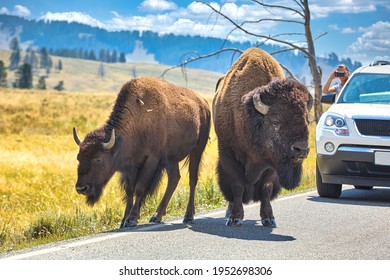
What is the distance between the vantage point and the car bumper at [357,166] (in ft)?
40.1

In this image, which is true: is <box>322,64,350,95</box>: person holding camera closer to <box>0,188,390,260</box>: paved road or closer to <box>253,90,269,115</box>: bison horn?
<box>0,188,390,260</box>: paved road

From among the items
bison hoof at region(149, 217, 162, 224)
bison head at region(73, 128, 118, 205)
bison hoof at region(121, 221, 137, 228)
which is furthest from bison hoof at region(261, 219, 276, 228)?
bison head at region(73, 128, 118, 205)

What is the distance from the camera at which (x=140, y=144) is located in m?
10.6

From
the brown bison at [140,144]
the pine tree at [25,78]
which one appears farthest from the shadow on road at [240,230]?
the pine tree at [25,78]

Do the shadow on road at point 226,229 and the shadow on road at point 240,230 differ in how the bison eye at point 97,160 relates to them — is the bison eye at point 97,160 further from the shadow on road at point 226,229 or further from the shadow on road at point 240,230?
the shadow on road at point 240,230

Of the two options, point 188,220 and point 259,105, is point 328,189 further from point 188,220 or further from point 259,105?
point 259,105

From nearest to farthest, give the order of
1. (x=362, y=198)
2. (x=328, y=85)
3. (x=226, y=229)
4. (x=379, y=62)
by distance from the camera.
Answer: (x=226, y=229)
(x=362, y=198)
(x=379, y=62)
(x=328, y=85)

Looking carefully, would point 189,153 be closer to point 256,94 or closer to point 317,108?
point 256,94

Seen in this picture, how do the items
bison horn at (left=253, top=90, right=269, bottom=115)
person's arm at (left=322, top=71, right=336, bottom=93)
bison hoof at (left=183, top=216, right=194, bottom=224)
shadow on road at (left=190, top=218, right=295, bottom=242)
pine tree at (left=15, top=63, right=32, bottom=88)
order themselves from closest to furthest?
shadow on road at (left=190, top=218, right=295, bottom=242), bison horn at (left=253, top=90, right=269, bottom=115), bison hoof at (left=183, top=216, right=194, bottom=224), person's arm at (left=322, top=71, right=336, bottom=93), pine tree at (left=15, top=63, right=32, bottom=88)

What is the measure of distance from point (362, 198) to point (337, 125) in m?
1.35

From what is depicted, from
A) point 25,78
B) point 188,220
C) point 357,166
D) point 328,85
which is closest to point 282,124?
point 188,220

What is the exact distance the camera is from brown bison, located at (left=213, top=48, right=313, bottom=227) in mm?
9289

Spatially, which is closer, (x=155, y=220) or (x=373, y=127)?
(x=155, y=220)

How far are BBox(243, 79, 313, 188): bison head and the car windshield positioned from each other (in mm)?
4213
